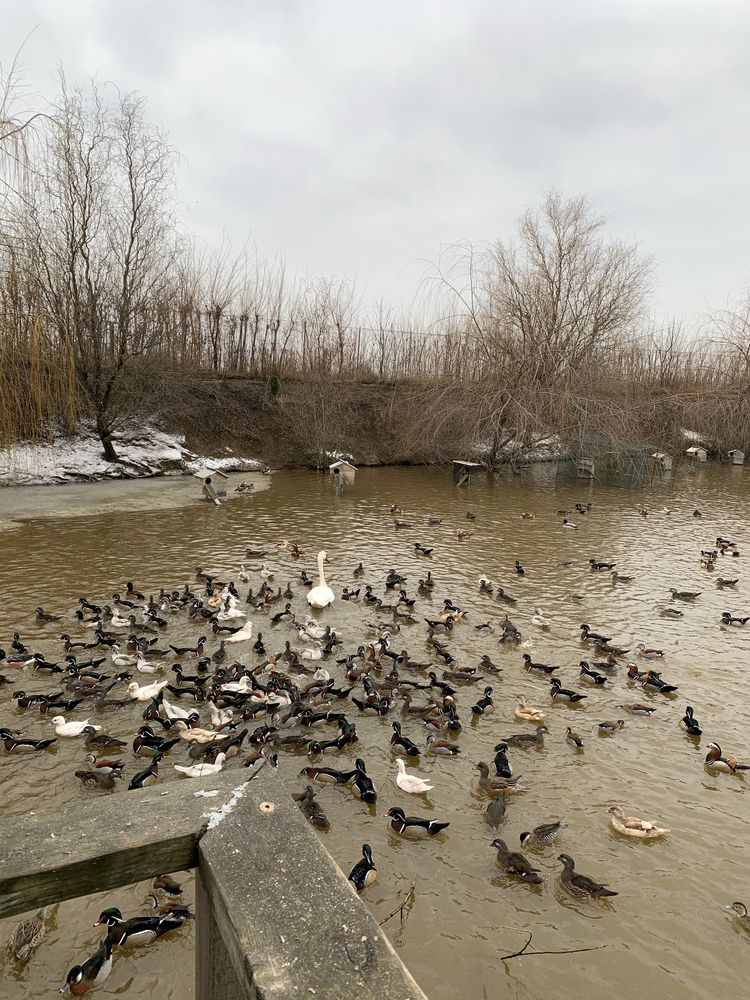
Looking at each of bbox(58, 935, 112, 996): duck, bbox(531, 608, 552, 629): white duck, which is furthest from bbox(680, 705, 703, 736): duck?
bbox(58, 935, 112, 996): duck

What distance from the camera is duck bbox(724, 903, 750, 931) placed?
4.62 metres

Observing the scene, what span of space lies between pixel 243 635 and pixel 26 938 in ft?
18.2

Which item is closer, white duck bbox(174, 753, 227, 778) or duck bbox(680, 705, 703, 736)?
white duck bbox(174, 753, 227, 778)

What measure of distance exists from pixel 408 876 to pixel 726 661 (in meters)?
6.70

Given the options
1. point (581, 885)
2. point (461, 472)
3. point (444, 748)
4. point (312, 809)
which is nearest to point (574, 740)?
point (444, 748)

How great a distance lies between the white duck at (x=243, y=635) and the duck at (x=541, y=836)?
5438 mm

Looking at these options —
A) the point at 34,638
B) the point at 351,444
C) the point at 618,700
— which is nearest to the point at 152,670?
the point at 34,638

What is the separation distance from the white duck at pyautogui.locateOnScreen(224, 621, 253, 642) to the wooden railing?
308 inches

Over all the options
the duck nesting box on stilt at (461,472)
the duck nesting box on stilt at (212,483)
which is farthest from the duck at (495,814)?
the duck nesting box on stilt at (461,472)

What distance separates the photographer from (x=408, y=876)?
500 centimetres

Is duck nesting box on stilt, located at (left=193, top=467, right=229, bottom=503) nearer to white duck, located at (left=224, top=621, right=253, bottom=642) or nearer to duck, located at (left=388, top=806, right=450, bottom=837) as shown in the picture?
white duck, located at (left=224, top=621, right=253, bottom=642)

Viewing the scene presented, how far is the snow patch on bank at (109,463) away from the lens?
2184cm

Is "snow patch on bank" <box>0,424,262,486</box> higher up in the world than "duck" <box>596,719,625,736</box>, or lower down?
higher up

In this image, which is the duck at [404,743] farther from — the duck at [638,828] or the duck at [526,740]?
the duck at [638,828]
